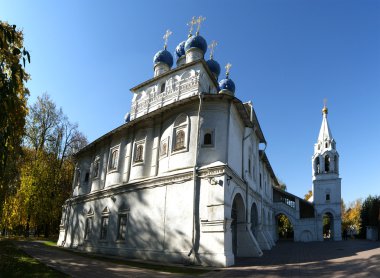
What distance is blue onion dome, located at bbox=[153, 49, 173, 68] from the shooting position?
81.0ft

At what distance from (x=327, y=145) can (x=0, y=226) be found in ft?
113

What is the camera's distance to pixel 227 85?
78.4ft

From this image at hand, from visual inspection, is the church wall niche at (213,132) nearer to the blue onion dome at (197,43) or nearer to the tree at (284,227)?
the blue onion dome at (197,43)

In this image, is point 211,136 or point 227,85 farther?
point 227,85

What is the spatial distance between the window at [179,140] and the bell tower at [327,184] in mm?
25687

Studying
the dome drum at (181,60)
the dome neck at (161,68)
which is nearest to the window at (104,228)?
the dome neck at (161,68)

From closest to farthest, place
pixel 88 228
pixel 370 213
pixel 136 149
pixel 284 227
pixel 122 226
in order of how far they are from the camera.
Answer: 1. pixel 122 226
2. pixel 136 149
3. pixel 88 228
4. pixel 370 213
5. pixel 284 227

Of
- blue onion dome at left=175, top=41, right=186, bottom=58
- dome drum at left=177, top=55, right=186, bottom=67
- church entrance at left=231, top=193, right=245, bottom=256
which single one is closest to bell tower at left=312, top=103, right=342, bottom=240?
church entrance at left=231, top=193, right=245, bottom=256

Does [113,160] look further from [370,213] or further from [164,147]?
[370,213]

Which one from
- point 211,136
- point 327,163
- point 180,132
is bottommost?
point 211,136

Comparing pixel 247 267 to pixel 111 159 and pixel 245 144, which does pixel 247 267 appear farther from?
pixel 111 159

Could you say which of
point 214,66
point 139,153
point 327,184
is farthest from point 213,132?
point 327,184

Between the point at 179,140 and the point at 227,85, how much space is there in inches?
401

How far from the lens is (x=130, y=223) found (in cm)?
1622
